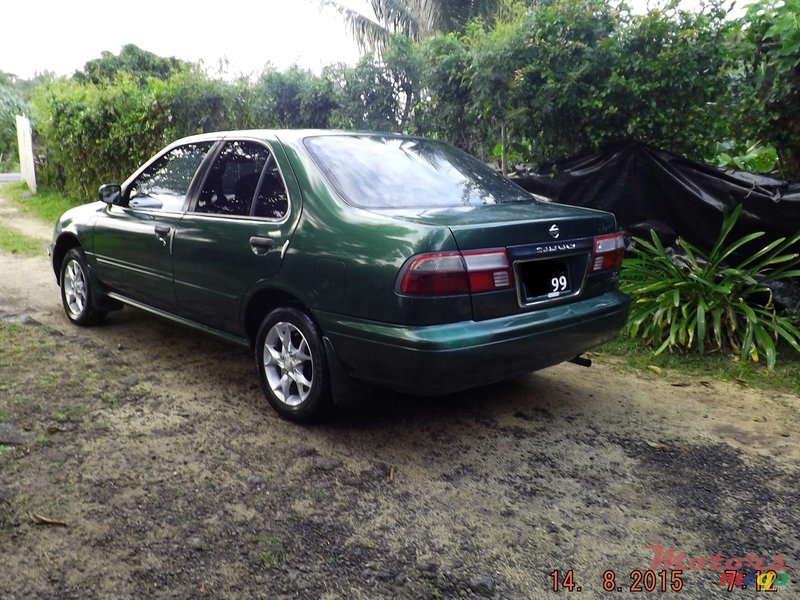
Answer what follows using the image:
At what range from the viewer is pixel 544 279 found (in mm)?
3551

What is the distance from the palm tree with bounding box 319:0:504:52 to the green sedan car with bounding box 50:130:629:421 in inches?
577

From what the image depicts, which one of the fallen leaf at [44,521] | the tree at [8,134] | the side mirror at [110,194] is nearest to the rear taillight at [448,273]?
the fallen leaf at [44,521]

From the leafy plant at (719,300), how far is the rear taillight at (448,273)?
96.9 inches

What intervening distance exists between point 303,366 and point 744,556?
7.30 ft

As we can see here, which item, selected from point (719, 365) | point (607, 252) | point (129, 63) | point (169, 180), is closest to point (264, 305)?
point (169, 180)

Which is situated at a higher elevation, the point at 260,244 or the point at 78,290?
the point at 260,244

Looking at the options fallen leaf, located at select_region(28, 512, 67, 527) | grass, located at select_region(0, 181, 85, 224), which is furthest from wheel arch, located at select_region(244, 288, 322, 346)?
grass, located at select_region(0, 181, 85, 224)

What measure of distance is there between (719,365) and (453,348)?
2.80 metres

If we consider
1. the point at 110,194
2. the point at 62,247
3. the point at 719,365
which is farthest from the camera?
the point at 62,247

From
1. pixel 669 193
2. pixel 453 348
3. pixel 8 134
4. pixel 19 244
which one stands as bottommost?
pixel 19 244

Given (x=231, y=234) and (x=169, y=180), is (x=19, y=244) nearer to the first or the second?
(x=169, y=180)

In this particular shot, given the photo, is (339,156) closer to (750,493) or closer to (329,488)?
(329,488)

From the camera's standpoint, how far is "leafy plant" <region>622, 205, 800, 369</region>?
5.11 m

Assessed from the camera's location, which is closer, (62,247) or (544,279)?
(544,279)
